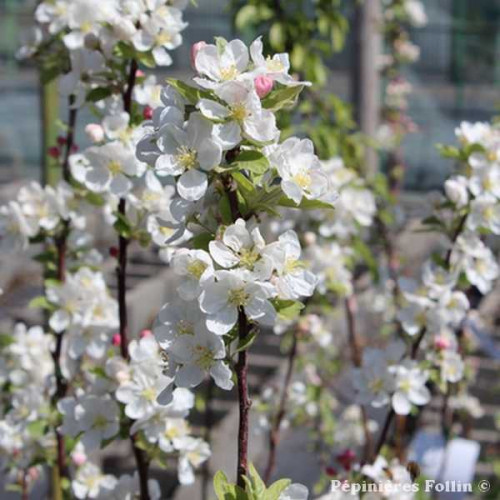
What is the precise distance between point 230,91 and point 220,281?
7.7 inches

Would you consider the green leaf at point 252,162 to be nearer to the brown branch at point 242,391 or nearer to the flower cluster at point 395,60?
the brown branch at point 242,391

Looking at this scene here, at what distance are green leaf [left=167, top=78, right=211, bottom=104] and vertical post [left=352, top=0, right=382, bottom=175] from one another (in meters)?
3.14

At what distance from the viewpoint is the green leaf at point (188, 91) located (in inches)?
38.6

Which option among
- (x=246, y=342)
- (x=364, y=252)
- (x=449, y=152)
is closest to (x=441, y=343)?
(x=449, y=152)

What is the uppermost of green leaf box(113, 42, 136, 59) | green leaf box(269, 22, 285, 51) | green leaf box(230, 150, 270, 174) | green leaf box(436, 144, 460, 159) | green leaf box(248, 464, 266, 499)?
green leaf box(230, 150, 270, 174)

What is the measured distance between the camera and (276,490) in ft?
3.37

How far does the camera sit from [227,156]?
3.34 feet

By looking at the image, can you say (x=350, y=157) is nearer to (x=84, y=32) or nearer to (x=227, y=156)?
(x=84, y=32)

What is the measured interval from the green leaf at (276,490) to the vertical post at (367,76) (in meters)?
3.13

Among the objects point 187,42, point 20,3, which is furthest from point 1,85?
point 187,42

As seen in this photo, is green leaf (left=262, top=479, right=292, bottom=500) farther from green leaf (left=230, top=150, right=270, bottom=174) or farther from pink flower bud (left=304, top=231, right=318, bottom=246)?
pink flower bud (left=304, top=231, right=318, bottom=246)

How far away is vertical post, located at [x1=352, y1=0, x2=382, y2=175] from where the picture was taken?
13.4ft

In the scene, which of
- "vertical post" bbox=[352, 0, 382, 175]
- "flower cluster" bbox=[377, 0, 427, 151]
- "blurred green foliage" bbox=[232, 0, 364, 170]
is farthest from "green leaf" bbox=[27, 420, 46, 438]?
"flower cluster" bbox=[377, 0, 427, 151]

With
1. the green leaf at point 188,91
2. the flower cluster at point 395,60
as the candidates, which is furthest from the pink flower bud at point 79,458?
the flower cluster at point 395,60
